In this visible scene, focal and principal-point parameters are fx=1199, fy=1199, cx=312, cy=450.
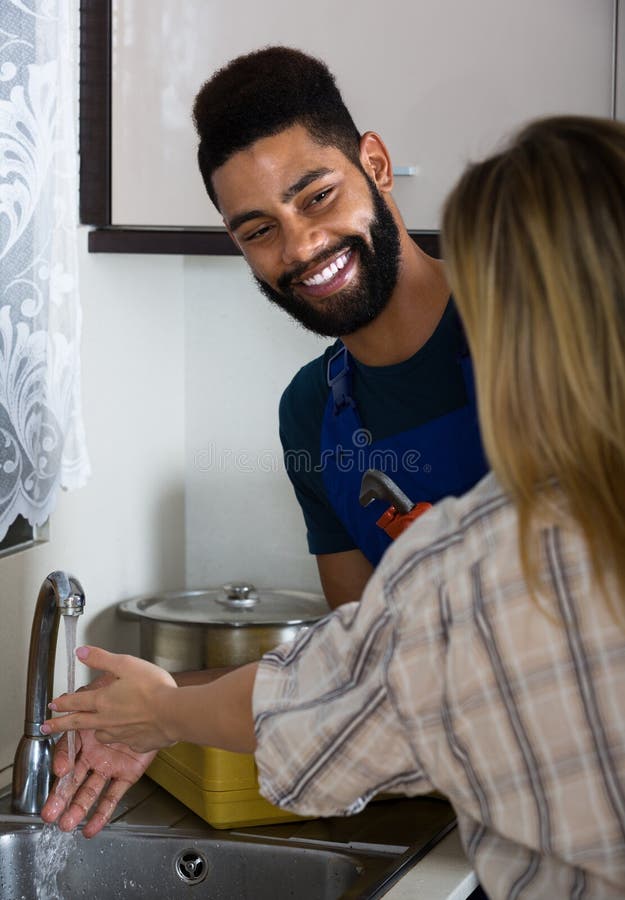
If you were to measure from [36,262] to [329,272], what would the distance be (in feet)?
1.20

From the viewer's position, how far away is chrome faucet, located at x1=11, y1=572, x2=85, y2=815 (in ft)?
4.55

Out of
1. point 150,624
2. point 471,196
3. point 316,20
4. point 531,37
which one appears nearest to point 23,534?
point 150,624

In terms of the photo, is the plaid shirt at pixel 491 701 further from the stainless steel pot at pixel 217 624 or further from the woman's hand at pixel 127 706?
the stainless steel pot at pixel 217 624

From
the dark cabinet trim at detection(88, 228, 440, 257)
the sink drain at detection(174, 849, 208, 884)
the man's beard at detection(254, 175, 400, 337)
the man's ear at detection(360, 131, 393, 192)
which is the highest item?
the man's ear at detection(360, 131, 393, 192)

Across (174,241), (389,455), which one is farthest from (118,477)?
(389,455)

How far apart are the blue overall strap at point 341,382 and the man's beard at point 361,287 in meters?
0.08

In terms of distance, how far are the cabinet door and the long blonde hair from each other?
911mm

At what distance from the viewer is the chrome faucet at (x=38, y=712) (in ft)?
4.55

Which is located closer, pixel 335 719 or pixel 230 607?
pixel 335 719

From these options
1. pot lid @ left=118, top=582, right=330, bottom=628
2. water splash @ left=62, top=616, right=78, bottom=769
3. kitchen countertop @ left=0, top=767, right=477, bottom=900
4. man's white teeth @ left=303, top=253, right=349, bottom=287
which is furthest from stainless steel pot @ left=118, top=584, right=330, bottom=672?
man's white teeth @ left=303, top=253, right=349, bottom=287

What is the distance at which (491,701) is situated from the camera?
2.38ft

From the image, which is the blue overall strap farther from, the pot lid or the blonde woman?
the blonde woman

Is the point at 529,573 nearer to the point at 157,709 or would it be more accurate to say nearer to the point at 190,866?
the point at 157,709

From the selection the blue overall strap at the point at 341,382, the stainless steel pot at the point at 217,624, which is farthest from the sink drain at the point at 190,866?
the blue overall strap at the point at 341,382
